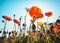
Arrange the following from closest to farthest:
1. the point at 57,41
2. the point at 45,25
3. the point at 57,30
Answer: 1. the point at 57,41
2. the point at 57,30
3. the point at 45,25

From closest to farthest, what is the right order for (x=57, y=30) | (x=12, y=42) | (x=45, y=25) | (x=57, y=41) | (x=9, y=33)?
(x=12, y=42)
(x=57, y=41)
(x=57, y=30)
(x=9, y=33)
(x=45, y=25)

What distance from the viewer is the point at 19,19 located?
9.70 ft

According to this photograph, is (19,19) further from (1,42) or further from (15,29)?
(1,42)

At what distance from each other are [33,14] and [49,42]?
0.43 metres

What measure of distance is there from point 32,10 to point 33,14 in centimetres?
5

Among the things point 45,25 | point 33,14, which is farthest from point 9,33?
point 33,14

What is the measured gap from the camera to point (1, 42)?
1.96 meters

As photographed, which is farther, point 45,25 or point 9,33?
point 45,25

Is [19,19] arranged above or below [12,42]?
above

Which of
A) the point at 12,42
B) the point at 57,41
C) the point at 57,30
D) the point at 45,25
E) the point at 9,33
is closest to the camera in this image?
the point at 12,42

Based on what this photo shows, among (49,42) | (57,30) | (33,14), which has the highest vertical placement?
(33,14)

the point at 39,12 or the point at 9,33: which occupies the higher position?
the point at 39,12

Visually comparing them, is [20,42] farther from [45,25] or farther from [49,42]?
[45,25]

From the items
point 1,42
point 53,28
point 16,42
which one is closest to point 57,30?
point 53,28
